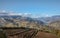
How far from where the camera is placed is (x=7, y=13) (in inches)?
244

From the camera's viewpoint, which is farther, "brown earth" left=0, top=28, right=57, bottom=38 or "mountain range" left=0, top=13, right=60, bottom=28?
"mountain range" left=0, top=13, right=60, bottom=28

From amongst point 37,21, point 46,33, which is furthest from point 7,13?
point 46,33

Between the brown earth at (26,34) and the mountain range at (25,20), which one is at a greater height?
the mountain range at (25,20)

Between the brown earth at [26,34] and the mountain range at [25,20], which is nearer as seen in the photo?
the brown earth at [26,34]

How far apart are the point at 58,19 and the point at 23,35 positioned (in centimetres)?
231

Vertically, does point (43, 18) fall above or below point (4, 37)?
above

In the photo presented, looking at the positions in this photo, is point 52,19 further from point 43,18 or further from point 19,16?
point 19,16

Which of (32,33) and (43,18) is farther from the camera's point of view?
(43,18)

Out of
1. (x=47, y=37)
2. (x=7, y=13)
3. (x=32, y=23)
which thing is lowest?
(x=47, y=37)

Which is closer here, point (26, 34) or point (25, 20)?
point (26, 34)

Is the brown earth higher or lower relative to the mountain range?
lower

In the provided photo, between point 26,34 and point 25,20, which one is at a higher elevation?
point 25,20

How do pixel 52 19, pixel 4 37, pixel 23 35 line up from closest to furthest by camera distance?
pixel 4 37 → pixel 23 35 → pixel 52 19

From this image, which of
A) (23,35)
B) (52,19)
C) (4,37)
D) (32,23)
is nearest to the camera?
(4,37)
